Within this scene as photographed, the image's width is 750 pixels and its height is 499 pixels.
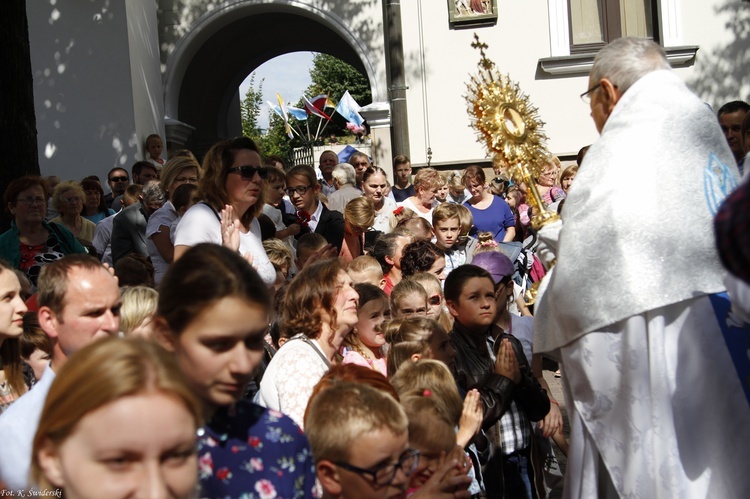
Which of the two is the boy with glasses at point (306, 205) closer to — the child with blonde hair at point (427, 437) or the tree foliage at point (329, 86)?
the child with blonde hair at point (427, 437)

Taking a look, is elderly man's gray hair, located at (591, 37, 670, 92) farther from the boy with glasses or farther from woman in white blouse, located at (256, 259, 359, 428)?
the boy with glasses

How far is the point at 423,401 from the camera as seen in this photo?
3.49 m

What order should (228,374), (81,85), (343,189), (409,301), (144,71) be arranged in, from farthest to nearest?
(144,71) → (81,85) → (343,189) → (409,301) → (228,374)

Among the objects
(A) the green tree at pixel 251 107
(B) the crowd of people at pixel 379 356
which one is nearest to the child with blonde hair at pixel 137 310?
(B) the crowd of people at pixel 379 356

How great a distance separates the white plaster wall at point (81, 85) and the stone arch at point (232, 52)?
1432 mm

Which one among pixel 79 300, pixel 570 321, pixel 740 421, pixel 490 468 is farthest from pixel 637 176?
pixel 79 300

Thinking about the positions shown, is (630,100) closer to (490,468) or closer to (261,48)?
(490,468)

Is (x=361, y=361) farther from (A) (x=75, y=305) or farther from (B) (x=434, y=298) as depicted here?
(A) (x=75, y=305)

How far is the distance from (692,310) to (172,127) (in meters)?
12.2

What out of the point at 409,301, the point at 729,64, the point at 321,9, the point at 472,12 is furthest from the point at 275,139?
the point at 409,301

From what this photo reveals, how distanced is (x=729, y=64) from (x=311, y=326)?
35.8 ft

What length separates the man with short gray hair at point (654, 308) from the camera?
140 inches

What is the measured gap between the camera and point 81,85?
13.5m

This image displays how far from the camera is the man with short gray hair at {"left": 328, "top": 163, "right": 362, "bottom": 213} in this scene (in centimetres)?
930
